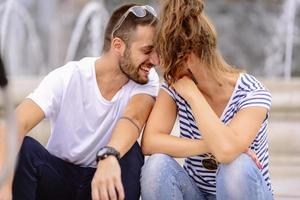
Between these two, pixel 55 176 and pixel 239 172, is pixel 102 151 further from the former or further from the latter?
pixel 239 172

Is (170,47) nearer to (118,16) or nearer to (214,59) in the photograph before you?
(214,59)

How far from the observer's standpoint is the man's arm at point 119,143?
111 inches

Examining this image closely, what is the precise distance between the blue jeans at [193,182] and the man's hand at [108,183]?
0.09 metres

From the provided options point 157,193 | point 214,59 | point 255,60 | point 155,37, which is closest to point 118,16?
point 155,37

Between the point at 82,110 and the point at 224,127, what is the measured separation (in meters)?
0.58

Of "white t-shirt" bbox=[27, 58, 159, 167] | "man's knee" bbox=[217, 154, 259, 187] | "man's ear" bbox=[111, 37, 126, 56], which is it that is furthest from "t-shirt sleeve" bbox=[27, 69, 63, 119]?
"man's knee" bbox=[217, 154, 259, 187]

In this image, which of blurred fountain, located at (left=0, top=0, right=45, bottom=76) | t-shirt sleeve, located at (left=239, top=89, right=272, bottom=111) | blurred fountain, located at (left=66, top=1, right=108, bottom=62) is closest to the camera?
t-shirt sleeve, located at (left=239, top=89, right=272, bottom=111)

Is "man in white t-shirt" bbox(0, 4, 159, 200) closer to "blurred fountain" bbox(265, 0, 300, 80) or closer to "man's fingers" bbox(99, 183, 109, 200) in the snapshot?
"man's fingers" bbox(99, 183, 109, 200)

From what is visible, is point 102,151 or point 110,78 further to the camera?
point 110,78

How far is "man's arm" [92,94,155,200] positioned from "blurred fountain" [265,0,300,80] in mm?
6059

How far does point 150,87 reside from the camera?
10.1 feet

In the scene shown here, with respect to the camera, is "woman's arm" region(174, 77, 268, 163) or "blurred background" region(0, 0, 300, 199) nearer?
"woman's arm" region(174, 77, 268, 163)

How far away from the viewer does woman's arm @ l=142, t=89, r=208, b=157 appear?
2855 mm

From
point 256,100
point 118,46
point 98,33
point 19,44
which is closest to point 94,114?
point 118,46
